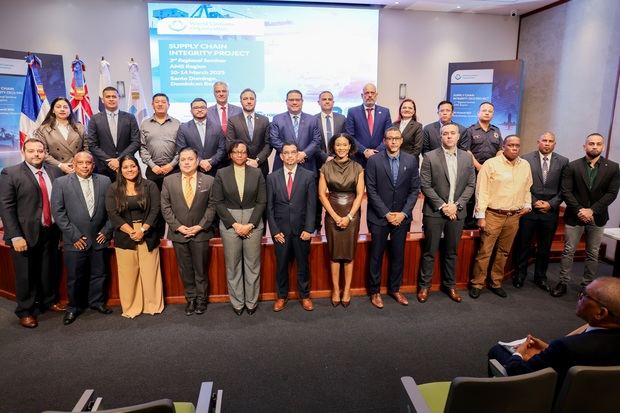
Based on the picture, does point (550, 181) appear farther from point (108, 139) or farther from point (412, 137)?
point (108, 139)

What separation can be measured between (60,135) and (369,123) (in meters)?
3.20

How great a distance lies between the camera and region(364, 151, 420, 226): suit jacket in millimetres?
3977

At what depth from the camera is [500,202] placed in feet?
14.0

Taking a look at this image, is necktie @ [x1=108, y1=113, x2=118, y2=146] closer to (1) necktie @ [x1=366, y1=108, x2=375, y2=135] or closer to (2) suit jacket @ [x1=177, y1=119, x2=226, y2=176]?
(2) suit jacket @ [x1=177, y1=119, x2=226, y2=176]

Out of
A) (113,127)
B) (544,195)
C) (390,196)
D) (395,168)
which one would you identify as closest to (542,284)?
(544,195)

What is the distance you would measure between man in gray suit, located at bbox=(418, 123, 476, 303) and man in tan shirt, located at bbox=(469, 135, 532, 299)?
0.21 m

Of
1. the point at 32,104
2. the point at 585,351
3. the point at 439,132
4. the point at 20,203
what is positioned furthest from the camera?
the point at 32,104

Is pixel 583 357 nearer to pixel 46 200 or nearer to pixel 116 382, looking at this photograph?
pixel 116 382

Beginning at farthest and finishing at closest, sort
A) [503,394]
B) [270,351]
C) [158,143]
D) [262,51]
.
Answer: [262,51]
[158,143]
[270,351]
[503,394]

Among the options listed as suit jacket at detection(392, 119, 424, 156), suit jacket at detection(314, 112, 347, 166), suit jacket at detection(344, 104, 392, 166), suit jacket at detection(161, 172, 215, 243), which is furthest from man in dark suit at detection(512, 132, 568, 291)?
suit jacket at detection(161, 172, 215, 243)

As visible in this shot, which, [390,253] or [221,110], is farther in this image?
[221,110]

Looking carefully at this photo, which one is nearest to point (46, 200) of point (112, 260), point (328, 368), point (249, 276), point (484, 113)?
point (112, 260)

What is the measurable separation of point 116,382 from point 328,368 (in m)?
1.52

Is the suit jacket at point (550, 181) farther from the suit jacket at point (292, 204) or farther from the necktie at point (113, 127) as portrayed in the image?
the necktie at point (113, 127)
